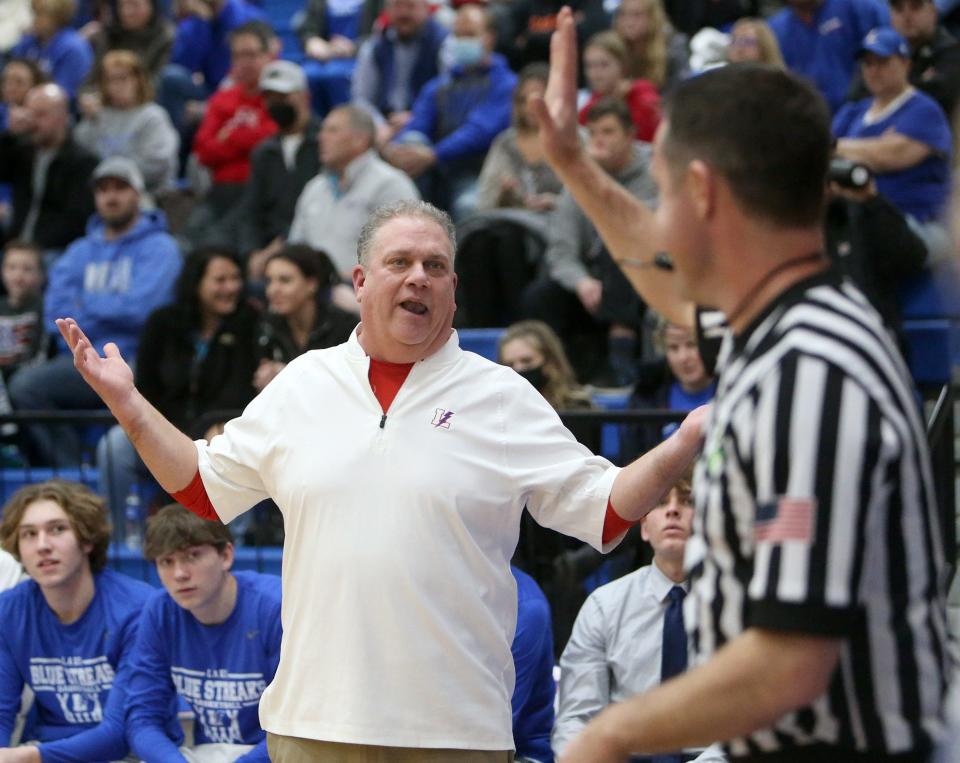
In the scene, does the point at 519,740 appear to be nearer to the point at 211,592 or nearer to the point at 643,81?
the point at 211,592

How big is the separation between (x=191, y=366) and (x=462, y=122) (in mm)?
3098

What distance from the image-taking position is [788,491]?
2.08 metres

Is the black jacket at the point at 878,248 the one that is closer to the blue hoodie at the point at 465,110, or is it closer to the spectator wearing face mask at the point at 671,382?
the spectator wearing face mask at the point at 671,382

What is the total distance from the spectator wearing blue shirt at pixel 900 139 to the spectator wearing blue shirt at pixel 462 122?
9.39 ft

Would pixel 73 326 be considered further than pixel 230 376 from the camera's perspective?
No

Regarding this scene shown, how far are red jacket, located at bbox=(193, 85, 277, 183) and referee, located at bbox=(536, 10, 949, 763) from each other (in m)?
8.98

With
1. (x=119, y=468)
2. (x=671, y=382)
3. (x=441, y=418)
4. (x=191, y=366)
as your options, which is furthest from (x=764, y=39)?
(x=441, y=418)

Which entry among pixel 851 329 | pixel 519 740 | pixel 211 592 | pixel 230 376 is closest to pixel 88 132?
pixel 230 376

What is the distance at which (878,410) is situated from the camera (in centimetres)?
210

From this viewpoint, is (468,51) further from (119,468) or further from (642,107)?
(119,468)

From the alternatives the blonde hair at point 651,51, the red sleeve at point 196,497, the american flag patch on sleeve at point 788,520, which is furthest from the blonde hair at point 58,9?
the american flag patch on sleeve at point 788,520

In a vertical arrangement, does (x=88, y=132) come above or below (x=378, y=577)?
above

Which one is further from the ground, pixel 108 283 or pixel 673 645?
pixel 108 283

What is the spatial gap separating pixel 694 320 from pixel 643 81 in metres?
7.11
